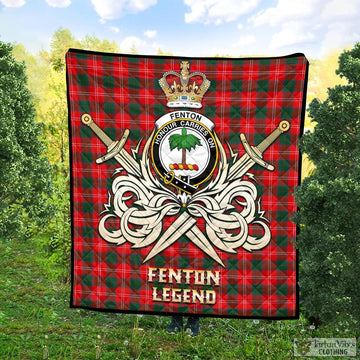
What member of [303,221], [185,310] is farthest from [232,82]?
[185,310]

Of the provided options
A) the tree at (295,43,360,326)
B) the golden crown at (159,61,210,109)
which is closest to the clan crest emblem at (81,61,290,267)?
the golden crown at (159,61,210,109)

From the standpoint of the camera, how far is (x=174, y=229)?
763 centimetres

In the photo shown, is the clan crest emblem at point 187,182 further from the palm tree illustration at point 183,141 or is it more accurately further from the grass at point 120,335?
the grass at point 120,335

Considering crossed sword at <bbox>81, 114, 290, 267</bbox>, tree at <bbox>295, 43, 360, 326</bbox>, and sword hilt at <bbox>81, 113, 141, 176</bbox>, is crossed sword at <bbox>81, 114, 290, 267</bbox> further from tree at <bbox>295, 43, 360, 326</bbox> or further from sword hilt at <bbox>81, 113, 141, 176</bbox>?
tree at <bbox>295, 43, 360, 326</bbox>

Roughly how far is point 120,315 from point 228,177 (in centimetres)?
371

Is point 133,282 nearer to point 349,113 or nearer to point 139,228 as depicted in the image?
point 139,228

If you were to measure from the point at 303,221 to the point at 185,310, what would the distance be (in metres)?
2.49

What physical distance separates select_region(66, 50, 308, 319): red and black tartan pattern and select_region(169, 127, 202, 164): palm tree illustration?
37 centimetres

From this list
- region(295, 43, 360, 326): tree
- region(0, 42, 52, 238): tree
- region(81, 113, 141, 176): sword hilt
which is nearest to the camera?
region(295, 43, 360, 326): tree

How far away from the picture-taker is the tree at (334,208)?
6.30 m

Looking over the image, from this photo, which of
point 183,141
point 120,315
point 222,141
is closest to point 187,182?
point 183,141

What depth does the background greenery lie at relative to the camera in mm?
6422

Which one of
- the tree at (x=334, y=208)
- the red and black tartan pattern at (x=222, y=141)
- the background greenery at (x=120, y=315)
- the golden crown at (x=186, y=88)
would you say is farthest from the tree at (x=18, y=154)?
the tree at (x=334, y=208)

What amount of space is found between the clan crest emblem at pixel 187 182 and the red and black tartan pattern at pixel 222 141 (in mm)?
100
